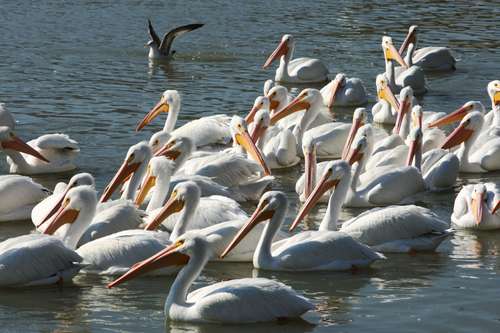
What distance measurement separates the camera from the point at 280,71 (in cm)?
1714

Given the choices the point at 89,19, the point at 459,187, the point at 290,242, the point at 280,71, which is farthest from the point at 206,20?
the point at 290,242

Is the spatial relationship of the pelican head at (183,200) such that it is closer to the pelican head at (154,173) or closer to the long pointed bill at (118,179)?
the pelican head at (154,173)

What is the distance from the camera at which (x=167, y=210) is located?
29.0 feet

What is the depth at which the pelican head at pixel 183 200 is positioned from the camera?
28.8ft

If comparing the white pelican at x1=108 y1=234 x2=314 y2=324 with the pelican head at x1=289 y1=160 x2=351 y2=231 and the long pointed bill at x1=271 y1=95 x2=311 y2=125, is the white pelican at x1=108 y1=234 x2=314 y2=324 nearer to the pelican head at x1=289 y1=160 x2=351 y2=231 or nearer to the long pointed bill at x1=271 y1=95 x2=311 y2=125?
the pelican head at x1=289 y1=160 x2=351 y2=231

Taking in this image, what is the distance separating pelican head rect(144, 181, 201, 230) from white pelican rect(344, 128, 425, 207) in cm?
216

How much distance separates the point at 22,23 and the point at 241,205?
34.8 feet

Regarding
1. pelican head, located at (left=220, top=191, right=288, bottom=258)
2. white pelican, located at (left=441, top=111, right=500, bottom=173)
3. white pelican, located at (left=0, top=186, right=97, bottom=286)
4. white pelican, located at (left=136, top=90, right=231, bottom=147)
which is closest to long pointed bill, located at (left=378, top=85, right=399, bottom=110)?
white pelican, located at (left=441, top=111, right=500, bottom=173)

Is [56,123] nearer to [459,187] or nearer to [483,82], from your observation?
[459,187]

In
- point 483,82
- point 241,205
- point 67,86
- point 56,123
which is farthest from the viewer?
point 483,82

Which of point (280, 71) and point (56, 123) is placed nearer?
point (56, 123)

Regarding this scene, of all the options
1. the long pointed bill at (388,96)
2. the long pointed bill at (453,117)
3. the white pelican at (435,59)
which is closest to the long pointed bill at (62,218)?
the long pointed bill at (453,117)

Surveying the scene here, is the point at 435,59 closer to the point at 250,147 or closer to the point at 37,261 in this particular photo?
the point at 250,147

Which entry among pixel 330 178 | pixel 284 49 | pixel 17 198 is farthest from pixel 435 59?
A: pixel 17 198
